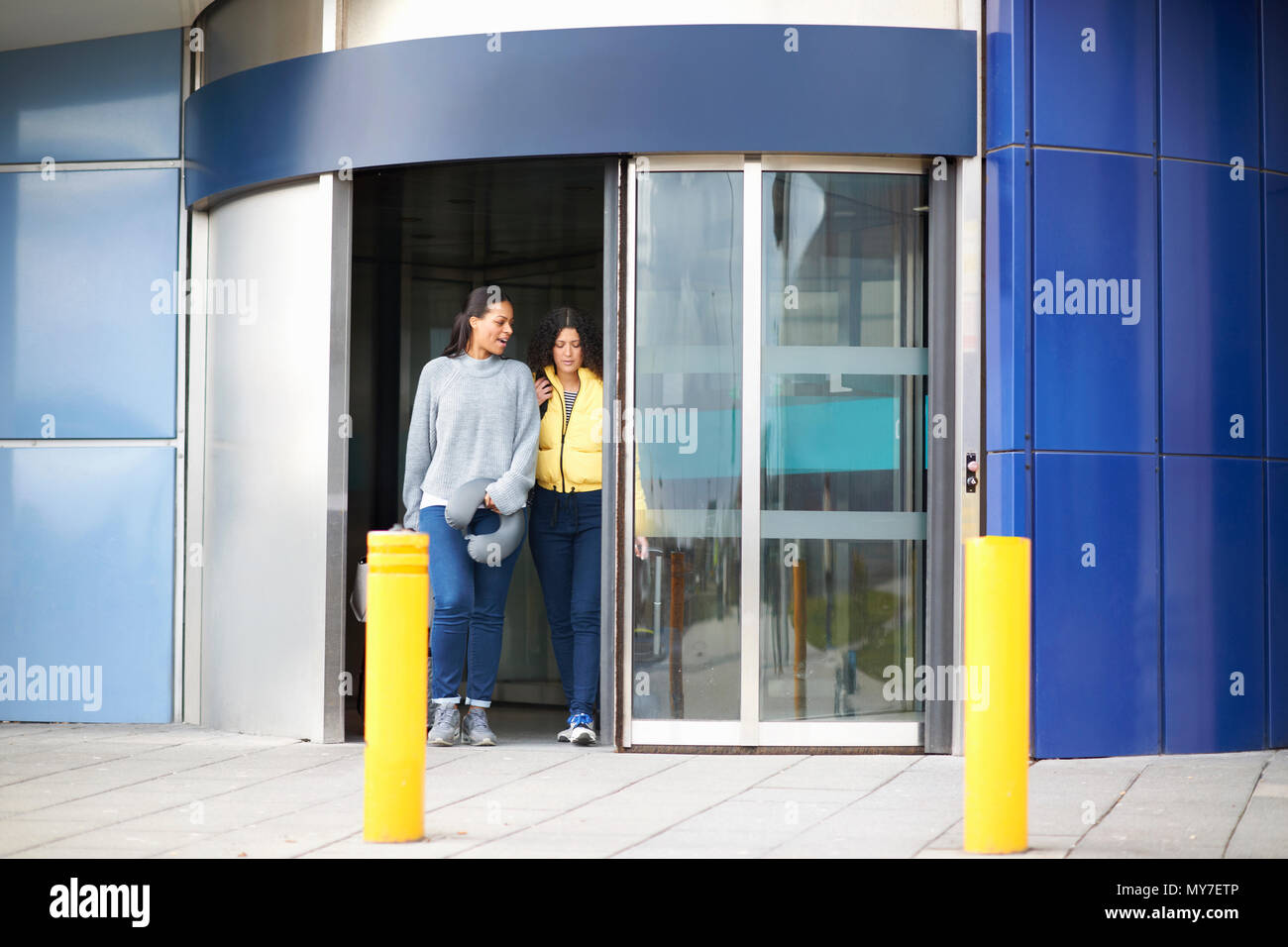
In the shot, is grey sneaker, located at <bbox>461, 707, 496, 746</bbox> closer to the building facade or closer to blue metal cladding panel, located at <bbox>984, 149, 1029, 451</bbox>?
the building facade

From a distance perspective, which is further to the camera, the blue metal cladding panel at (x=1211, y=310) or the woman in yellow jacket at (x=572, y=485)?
the woman in yellow jacket at (x=572, y=485)

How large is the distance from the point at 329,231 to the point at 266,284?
22.4 inches

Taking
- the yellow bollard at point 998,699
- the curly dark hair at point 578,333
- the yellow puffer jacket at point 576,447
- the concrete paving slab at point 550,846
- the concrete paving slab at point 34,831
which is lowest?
the concrete paving slab at point 34,831

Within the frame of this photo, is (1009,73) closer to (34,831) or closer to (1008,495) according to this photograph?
(1008,495)

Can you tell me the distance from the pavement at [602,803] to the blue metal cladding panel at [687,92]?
9.13ft

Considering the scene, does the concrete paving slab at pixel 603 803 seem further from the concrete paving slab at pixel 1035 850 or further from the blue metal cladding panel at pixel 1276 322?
the blue metal cladding panel at pixel 1276 322

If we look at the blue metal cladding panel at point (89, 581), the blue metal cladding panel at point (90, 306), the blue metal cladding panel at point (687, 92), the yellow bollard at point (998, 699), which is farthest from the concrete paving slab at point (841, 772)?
the blue metal cladding panel at point (90, 306)

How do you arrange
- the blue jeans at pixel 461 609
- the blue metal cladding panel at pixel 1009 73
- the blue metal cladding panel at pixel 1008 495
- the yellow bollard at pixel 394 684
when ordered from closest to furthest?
1. the yellow bollard at pixel 394 684
2. the blue metal cladding panel at pixel 1008 495
3. the blue metal cladding panel at pixel 1009 73
4. the blue jeans at pixel 461 609

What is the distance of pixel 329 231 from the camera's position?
24.1 ft

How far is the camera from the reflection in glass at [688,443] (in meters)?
6.90

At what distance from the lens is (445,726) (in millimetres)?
7152

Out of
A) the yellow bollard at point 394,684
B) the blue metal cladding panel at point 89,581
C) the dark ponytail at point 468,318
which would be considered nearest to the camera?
the yellow bollard at point 394,684

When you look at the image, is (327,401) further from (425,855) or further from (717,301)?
(425,855)

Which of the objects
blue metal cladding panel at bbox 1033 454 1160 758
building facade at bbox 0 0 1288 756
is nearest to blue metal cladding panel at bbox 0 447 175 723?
building facade at bbox 0 0 1288 756
